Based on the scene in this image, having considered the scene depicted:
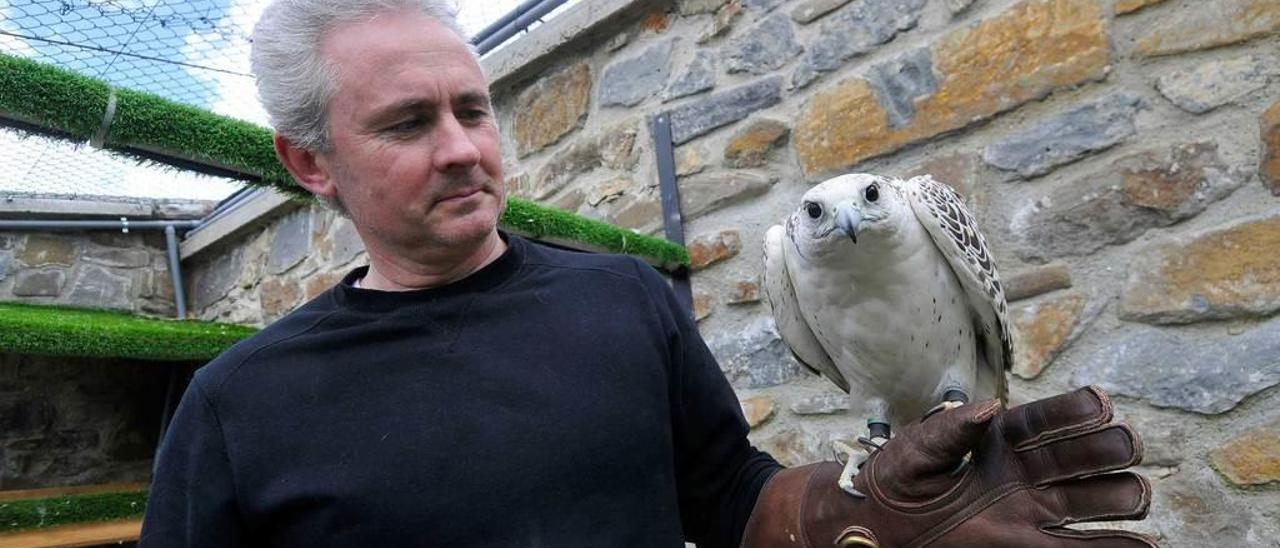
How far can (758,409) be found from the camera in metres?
2.62

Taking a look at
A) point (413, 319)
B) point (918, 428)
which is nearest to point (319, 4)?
point (413, 319)

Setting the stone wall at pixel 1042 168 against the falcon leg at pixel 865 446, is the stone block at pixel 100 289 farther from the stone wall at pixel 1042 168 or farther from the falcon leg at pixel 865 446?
the falcon leg at pixel 865 446

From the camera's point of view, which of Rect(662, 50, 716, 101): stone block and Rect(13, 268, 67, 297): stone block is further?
Rect(13, 268, 67, 297): stone block

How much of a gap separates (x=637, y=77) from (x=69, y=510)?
7.20ft

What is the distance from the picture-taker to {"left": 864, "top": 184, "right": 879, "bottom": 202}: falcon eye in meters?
1.45

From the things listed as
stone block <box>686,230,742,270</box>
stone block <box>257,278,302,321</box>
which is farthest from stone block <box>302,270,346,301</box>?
stone block <box>686,230,742,270</box>

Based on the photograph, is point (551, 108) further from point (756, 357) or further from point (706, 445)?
point (706, 445)

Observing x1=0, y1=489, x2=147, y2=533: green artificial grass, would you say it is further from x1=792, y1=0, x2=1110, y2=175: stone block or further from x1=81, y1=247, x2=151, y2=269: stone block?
x1=792, y1=0, x2=1110, y2=175: stone block

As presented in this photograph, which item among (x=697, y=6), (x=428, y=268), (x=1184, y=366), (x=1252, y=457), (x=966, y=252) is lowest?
(x=1252, y=457)

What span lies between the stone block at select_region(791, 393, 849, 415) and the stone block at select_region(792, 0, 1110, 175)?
64 centimetres

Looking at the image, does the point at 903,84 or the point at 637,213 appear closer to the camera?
the point at 903,84

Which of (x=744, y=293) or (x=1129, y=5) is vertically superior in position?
(x=1129, y=5)

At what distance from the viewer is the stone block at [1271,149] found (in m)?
1.81

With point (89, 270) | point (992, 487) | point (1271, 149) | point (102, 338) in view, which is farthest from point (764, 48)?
point (89, 270)
